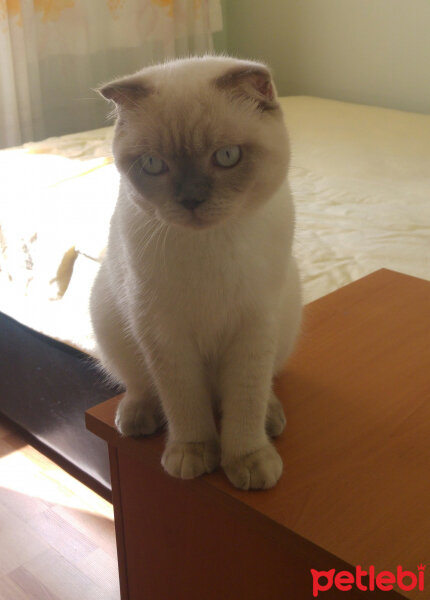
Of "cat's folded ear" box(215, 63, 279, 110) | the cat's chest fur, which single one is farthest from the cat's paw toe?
"cat's folded ear" box(215, 63, 279, 110)

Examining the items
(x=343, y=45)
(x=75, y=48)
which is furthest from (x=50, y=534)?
(x=343, y=45)

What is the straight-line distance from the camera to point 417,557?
710 millimetres

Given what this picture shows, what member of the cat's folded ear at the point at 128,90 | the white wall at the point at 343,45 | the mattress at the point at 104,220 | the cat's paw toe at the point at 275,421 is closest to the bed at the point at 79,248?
the mattress at the point at 104,220

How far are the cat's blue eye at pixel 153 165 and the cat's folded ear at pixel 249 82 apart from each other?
0.40 feet

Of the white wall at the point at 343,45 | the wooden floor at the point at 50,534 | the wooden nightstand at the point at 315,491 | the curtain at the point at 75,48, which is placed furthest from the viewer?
the white wall at the point at 343,45

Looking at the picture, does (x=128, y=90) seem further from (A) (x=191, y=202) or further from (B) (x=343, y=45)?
(B) (x=343, y=45)

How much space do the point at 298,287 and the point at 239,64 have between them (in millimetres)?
420

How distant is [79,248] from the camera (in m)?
1.63

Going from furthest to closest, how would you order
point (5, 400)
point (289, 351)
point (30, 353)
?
point (5, 400) → point (30, 353) → point (289, 351)

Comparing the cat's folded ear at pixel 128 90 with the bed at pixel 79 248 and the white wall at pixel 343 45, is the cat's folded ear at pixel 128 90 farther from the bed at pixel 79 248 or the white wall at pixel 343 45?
the white wall at pixel 343 45

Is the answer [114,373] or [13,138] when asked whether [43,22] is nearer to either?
[13,138]

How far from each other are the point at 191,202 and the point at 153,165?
0.27 ft

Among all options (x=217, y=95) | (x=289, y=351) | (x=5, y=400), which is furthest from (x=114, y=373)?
(x=5, y=400)

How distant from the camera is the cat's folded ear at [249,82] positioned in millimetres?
783
